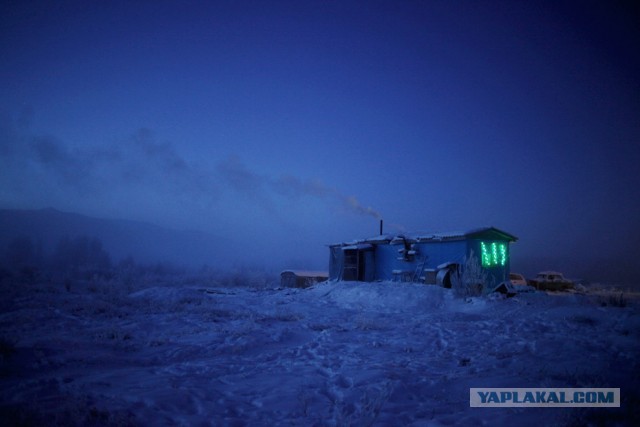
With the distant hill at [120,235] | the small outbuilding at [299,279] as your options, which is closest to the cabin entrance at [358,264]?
the small outbuilding at [299,279]

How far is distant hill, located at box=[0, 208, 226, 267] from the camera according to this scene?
108 meters

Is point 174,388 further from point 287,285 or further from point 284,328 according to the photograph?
point 287,285

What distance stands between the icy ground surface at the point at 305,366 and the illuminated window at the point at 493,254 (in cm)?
813

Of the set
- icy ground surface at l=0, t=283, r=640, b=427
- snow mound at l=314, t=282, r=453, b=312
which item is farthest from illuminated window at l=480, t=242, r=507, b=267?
icy ground surface at l=0, t=283, r=640, b=427

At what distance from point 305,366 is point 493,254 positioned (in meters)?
17.8

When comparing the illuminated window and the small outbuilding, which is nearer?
the illuminated window

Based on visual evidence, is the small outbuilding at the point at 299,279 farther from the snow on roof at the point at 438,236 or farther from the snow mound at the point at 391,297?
the snow mound at the point at 391,297

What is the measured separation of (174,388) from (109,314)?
324 inches

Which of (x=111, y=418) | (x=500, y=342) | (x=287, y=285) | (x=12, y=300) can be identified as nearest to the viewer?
(x=111, y=418)

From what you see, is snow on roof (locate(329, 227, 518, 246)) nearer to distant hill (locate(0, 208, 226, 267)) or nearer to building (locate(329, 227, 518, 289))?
building (locate(329, 227, 518, 289))

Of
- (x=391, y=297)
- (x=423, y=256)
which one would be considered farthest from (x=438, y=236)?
(x=391, y=297)

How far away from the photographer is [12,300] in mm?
13078

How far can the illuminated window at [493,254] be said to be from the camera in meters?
18.3

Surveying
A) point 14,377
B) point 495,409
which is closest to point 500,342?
point 495,409
